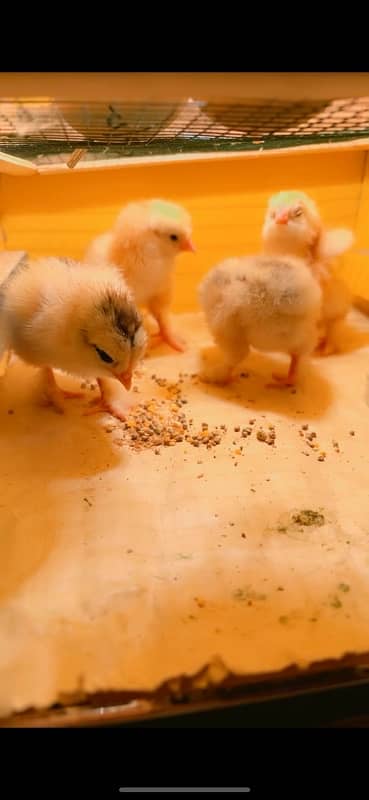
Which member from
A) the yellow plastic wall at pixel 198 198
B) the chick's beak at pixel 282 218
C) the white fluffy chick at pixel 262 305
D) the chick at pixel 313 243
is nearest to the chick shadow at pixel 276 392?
the white fluffy chick at pixel 262 305

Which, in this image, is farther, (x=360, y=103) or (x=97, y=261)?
(x=97, y=261)

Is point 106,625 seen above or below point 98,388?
below

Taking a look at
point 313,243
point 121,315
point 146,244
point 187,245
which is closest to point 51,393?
point 121,315

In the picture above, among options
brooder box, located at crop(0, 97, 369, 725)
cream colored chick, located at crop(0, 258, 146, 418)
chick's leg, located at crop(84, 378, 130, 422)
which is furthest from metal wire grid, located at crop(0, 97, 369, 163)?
chick's leg, located at crop(84, 378, 130, 422)

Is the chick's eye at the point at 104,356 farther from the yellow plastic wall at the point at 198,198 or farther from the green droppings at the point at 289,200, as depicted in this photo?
the yellow plastic wall at the point at 198,198
